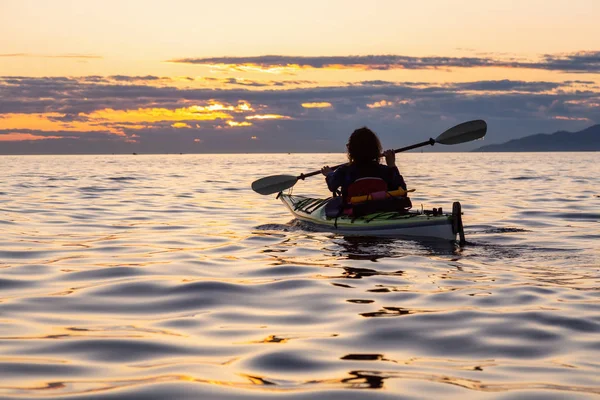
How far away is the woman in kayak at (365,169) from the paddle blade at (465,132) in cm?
227

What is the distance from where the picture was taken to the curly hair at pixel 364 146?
1111 centimetres

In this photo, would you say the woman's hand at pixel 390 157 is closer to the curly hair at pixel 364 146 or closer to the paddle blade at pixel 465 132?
the curly hair at pixel 364 146

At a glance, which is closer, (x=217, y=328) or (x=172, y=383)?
(x=172, y=383)

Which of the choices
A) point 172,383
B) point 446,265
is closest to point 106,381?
point 172,383

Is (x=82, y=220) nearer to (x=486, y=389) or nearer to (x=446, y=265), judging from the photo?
(x=446, y=265)

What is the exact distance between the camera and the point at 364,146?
1110cm

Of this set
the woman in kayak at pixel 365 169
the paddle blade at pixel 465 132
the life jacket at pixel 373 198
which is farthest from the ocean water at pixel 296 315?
the paddle blade at pixel 465 132

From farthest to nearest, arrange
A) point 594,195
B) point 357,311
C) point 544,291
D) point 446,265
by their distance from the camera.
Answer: point 594,195 < point 446,265 < point 544,291 < point 357,311

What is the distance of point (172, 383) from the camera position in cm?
400

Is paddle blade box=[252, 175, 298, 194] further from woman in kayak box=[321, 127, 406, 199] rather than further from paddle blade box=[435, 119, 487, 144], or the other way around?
woman in kayak box=[321, 127, 406, 199]

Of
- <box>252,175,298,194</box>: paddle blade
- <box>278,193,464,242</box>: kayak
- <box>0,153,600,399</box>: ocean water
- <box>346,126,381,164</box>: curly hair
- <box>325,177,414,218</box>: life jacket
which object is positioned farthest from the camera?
<box>252,175,298,194</box>: paddle blade

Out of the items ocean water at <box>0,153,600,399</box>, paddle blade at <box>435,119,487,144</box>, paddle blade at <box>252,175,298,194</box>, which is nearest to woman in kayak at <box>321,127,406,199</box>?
ocean water at <box>0,153,600,399</box>

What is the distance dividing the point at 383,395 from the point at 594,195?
19.9 metres

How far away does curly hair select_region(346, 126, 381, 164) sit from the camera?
36.4 ft
